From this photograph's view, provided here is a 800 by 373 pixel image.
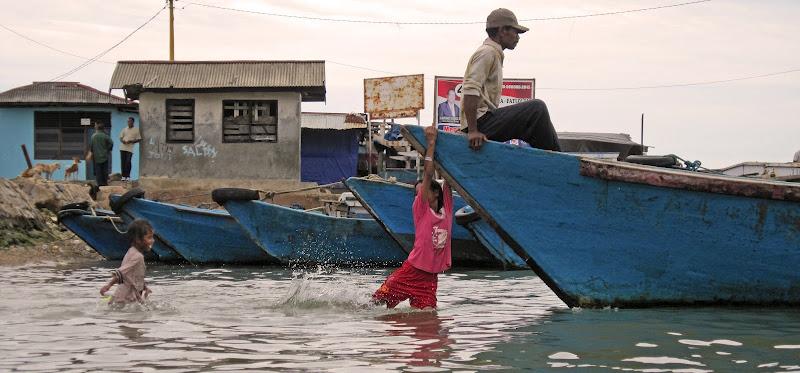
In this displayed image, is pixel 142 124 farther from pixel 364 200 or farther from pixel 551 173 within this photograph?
pixel 551 173

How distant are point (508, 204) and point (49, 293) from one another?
15.6 ft

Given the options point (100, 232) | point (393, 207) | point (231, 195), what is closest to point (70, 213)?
point (100, 232)

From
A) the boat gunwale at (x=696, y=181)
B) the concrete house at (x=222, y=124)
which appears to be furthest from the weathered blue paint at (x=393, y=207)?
the concrete house at (x=222, y=124)

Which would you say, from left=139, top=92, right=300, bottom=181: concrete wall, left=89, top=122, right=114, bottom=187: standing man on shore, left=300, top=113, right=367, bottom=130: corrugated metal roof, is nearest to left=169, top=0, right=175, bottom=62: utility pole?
left=300, top=113, right=367, bottom=130: corrugated metal roof

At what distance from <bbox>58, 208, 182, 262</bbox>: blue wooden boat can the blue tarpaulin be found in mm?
16125

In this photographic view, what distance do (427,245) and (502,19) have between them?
161 centimetres

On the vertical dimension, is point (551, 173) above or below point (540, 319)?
above

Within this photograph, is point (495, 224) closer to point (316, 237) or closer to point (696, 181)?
point (696, 181)

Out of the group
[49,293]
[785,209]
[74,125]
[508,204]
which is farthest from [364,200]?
[74,125]

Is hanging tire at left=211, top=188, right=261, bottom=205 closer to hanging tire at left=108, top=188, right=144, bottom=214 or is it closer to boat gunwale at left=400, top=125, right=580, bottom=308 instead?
hanging tire at left=108, top=188, right=144, bottom=214

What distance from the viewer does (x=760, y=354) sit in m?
5.82

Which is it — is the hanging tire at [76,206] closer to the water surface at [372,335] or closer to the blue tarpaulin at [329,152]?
the water surface at [372,335]

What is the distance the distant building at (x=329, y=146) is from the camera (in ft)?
104

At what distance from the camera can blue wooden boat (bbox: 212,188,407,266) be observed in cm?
1374
